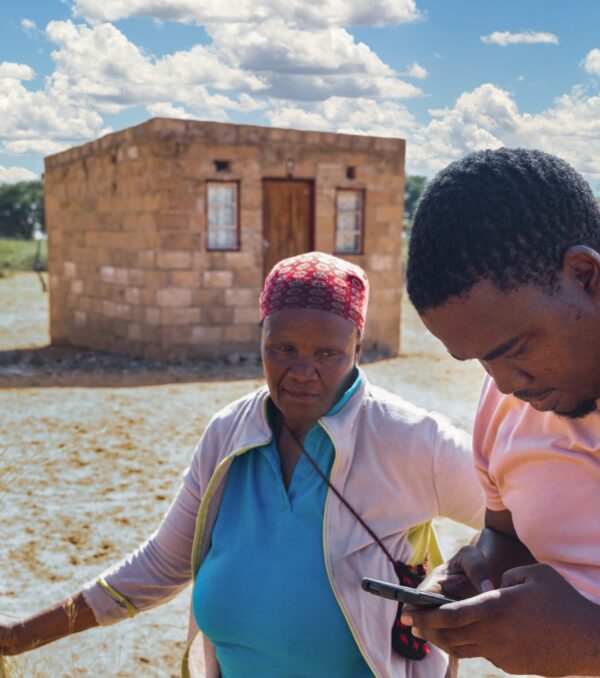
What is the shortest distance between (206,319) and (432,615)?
11.1 m

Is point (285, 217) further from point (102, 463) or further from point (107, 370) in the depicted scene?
point (102, 463)

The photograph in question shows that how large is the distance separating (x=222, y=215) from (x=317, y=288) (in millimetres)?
10337

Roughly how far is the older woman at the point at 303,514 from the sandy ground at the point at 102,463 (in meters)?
0.43

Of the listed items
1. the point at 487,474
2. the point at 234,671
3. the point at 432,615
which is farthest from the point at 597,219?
the point at 234,671

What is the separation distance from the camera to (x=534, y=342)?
1352 millimetres

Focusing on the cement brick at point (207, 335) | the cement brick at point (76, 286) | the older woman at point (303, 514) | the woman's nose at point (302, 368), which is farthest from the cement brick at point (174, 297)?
Answer: the woman's nose at point (302, 368)

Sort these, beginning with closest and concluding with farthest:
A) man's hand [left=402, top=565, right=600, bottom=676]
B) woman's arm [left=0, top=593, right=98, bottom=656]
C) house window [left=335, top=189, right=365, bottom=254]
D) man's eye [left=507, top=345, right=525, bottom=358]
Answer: man's hand [left=402, top=565, right=600, bottom=676] → man's eye [left=507, top=345, right=525, bottom=358] → woman's arm [left=0, top=593, right=98, bottom=656] → house window [left=335, top=189, right=365, bottom=254]

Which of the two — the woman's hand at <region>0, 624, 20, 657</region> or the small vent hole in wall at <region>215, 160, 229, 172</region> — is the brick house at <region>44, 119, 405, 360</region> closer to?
the small vent hole in wall at <region>215, 160, 229, 172</region>

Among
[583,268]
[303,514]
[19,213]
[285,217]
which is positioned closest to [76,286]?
[285,217]

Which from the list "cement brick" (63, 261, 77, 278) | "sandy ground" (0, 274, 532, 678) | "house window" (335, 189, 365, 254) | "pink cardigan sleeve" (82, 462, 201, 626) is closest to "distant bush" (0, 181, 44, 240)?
"cement brick" (63, 261, 77, 278)

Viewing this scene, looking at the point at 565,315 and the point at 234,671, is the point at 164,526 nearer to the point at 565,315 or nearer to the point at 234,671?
the point at 234,671

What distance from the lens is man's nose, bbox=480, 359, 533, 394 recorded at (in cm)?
139

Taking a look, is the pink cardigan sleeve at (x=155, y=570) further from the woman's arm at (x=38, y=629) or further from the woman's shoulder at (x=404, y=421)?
Answer: the woman's shoulder at (x=404, y=421)

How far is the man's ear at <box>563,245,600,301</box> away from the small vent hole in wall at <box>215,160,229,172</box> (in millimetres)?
11245
